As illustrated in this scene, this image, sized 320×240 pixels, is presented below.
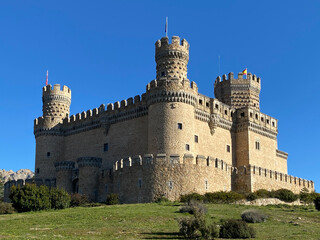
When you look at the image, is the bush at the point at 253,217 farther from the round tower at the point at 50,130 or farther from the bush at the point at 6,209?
the round tower at the point at 50,130

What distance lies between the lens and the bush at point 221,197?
42.0 m

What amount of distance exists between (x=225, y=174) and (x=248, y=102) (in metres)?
14.2

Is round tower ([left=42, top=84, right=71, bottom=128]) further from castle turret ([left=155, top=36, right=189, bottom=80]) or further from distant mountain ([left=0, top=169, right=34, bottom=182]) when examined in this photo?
distant mountain ([left=0, top=169, right=34, bottom=182])

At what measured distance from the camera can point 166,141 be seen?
45.8m

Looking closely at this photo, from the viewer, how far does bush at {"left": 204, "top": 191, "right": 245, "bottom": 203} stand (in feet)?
138

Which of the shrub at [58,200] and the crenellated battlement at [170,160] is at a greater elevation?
the crenellated battlement at [170,160]

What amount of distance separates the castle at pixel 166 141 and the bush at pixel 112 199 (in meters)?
0.55

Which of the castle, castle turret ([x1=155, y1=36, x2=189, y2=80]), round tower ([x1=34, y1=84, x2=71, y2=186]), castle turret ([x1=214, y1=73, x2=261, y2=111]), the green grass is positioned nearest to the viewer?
the green grass

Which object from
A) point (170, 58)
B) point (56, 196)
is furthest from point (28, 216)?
point (170, 58)

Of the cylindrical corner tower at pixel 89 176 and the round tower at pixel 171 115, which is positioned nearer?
the round tower at pixel 171 115

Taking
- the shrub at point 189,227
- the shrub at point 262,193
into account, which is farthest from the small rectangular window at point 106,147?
the shrub at point 189,227

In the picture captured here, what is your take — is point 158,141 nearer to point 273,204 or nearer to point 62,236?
point 273,204

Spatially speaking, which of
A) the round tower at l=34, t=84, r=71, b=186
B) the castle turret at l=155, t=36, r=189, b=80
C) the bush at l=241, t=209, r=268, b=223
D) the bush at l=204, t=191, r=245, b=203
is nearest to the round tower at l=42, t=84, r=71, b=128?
the round tower at l=34, t=84, r=71, b=186

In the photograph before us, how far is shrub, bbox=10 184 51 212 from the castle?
20.9 feet
